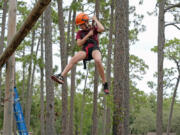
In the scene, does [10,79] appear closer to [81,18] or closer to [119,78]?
[81,18]

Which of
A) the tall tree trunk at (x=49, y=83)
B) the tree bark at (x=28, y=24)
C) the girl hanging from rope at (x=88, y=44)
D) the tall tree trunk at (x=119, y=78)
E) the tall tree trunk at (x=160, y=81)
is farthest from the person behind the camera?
the tall tree trunk at (x=160, y=81)

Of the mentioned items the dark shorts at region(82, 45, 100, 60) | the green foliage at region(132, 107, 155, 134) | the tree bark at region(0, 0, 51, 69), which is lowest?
the green foliage at region(132, 107, 155, 134)

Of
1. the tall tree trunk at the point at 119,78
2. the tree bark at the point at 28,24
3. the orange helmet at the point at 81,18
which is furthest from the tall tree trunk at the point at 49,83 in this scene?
the orange helmet at the point at 81,18

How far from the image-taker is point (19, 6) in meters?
22.1

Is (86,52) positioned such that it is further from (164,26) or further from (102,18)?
(102,18)

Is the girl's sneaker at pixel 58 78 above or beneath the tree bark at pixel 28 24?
beneath

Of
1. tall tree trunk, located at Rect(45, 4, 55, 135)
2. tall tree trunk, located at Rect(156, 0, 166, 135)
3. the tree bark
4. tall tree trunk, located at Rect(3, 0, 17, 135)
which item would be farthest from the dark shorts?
tall tree trunk, located at Rect(156, 0, 166, 135)

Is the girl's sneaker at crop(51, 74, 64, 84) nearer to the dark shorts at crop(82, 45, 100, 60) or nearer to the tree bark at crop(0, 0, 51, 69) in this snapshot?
the dark shorts at crop(82, 45, 100, 60)

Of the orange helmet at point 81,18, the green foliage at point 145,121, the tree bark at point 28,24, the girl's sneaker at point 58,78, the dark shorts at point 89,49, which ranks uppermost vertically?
the orange helmet at point 81,18

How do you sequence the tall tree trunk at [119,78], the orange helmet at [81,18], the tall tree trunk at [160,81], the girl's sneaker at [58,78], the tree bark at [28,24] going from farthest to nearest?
the tall tree trunk at [160,81] → the tall tree trunk at [119,78] → the girl's sneaker at [58,78] → the orange helmet at [81,18] → the tree bark at [28,24]

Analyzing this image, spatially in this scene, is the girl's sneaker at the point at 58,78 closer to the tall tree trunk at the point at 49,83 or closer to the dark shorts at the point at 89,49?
the dark shorts at the point at 89,49

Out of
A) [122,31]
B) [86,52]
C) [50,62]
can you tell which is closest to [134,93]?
[50,62]

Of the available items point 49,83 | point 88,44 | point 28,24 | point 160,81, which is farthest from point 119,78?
point 160,81

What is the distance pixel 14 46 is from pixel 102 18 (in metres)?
16.4
